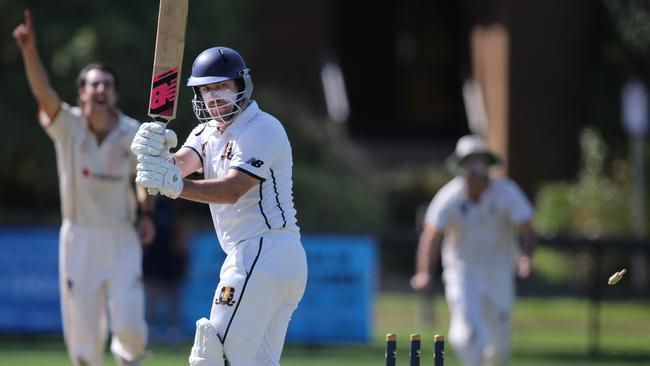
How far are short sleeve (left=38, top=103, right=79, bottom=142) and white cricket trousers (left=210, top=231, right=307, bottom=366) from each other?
10.0 ft

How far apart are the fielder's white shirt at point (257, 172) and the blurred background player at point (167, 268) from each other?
850cm

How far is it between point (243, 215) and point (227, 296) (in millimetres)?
455

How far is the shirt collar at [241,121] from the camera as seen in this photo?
7961mm

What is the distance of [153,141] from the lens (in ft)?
24.5

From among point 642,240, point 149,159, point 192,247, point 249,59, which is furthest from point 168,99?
point 249,59

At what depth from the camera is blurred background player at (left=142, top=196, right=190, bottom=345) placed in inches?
651

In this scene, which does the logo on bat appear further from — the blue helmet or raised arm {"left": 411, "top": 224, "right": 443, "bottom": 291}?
raised arm {"left": 411, "top": 224, "right": 443, "bottom": 291}

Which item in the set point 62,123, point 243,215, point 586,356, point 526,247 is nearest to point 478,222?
point 526,247

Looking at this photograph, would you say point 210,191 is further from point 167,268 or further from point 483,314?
point 167,268

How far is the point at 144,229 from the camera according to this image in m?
10.5

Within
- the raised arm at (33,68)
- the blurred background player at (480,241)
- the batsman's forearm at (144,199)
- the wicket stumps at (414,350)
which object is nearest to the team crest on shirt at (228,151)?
the wicket stumps at (414,350)

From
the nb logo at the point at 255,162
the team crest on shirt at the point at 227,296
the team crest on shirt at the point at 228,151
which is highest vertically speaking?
the team crest on shirt at the point at 228,151

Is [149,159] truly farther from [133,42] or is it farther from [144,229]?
[133,42]

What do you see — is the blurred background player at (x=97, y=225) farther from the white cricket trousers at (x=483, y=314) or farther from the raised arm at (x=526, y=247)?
the raised arm at (x=526, y=247)
